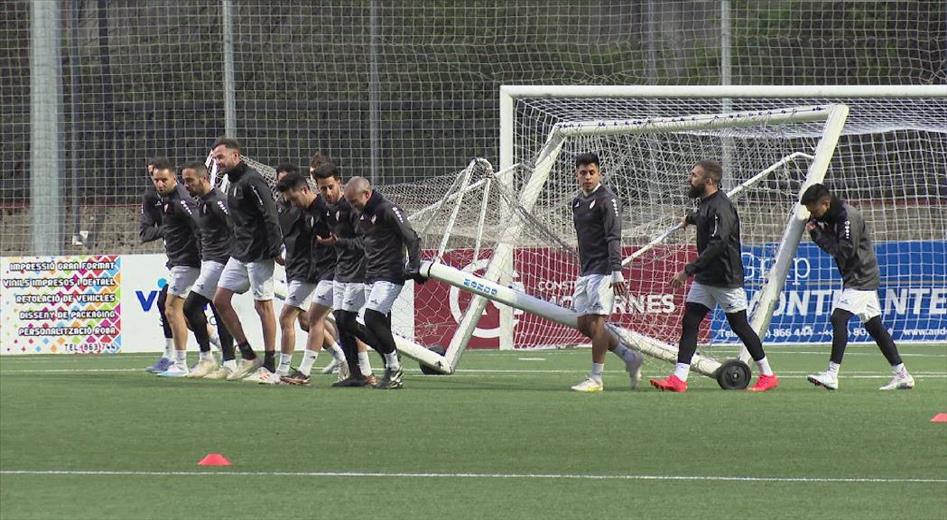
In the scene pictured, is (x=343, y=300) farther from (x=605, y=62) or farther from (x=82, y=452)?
(x=605, y=62)

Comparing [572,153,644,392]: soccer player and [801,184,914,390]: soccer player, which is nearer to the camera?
[572,153,644,392]: soccer player

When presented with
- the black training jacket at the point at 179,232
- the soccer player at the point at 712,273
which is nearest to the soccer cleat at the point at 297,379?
the black training jacket at the point at 179,232

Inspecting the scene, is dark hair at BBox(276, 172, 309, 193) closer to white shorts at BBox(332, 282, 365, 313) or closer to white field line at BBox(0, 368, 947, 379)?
white shorts at BBox(332, 282, 365, 313)

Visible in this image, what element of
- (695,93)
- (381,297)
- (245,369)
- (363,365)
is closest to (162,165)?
(245,369)

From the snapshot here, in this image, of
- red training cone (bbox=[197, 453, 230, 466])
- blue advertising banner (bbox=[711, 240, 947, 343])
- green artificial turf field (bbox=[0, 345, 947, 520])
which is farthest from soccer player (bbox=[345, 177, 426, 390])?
blue advertising banner (bbox=[711, 240, 947, 343])

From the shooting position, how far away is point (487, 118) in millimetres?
29438

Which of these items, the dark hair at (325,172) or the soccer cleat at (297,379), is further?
the soccer cleat at (297,379)

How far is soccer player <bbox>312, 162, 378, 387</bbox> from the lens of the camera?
14812 millimetres

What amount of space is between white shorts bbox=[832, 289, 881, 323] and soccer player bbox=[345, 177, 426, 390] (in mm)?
3510

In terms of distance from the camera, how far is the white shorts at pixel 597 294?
14008 millimetres

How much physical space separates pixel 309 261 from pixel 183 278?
1.43m

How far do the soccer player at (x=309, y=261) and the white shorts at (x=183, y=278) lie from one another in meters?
1.09

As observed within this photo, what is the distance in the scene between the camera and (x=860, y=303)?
14.3 metres

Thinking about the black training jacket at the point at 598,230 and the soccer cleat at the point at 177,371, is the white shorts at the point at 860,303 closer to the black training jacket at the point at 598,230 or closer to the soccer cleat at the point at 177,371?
the black training jacket at the point at 598,230
